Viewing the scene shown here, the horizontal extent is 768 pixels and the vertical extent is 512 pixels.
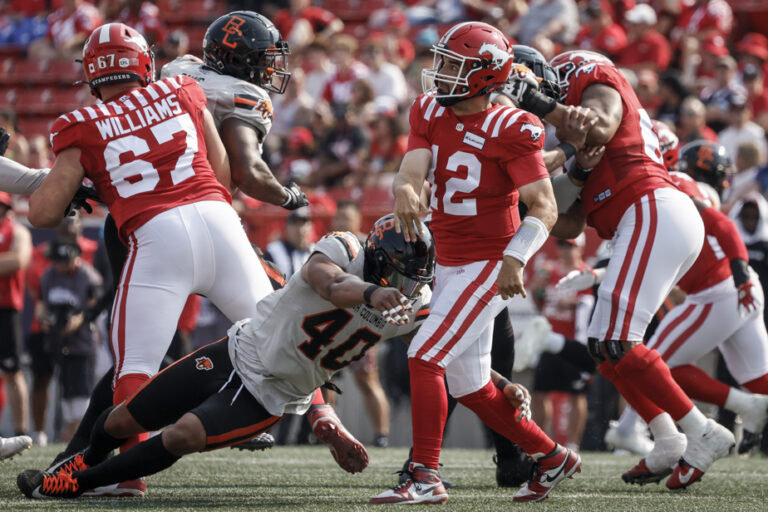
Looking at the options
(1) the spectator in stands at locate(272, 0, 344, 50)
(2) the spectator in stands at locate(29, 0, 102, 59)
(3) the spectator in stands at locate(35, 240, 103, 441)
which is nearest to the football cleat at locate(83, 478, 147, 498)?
(3) the spectator in stands at locate(35, 240, 103, 441)

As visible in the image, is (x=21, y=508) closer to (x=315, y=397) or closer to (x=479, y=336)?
(x=315, y=397)

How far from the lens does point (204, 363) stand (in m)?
3.98

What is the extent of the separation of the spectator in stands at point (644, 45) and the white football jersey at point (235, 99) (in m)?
6.32

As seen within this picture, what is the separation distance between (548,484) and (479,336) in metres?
0.61

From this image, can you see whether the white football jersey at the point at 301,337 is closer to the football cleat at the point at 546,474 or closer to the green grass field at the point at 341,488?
the green grass field at the point at 341,488

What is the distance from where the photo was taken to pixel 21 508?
3668 millimetres

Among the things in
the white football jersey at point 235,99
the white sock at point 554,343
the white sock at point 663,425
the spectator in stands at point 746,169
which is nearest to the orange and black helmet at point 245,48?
the white football jersey at point 235,99

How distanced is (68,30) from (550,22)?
6.15 m

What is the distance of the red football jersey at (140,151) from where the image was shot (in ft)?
13.8

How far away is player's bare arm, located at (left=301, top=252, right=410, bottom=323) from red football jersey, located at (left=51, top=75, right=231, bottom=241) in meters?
0.78

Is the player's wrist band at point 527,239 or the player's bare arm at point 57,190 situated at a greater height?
the player's bare arm at point 57,190

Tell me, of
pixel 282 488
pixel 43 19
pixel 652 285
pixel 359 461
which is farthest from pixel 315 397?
pixel 43 19

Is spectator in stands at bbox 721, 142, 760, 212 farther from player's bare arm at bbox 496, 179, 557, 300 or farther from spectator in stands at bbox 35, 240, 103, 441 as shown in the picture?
spectator in stands at bbox 35, 240, 103, 441

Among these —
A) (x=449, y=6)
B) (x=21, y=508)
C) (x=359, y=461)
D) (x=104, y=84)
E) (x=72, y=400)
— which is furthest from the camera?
(x=449, y=6)
